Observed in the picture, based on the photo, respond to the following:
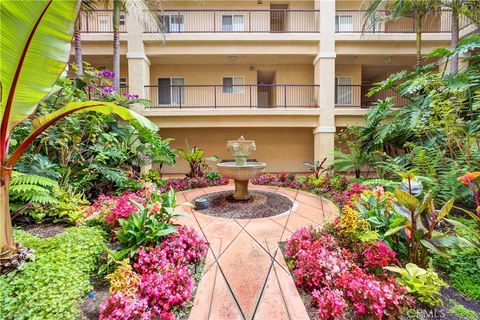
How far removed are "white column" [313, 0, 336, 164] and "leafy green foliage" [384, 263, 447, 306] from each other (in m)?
7.66

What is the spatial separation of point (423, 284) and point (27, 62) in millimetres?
4962

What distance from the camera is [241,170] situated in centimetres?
571

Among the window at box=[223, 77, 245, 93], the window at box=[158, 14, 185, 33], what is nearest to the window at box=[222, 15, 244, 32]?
the window at box=[158, 14, 185, 33]

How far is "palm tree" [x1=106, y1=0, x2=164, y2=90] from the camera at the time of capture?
803 cm

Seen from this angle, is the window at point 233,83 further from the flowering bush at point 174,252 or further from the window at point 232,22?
the flowering bush at point 174,252

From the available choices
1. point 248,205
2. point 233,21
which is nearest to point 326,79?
point 233,21

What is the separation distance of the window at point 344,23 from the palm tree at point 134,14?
918cm

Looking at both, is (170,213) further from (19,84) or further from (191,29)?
(191,29)

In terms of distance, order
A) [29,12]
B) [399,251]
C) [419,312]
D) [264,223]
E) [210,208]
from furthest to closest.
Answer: [210,208]
[264,223]
[399,251]
[419,312]
[29,12]

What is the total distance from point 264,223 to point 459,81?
6.74 metres

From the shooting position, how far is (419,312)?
2.27 m

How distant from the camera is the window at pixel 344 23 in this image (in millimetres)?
11578

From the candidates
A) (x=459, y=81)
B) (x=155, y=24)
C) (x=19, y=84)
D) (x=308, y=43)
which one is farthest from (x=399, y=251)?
(x=155, y=24)

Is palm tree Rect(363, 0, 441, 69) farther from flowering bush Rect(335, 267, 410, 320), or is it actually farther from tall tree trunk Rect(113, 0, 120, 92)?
tall tree trunk Rect(113, 0, 120, 92)
